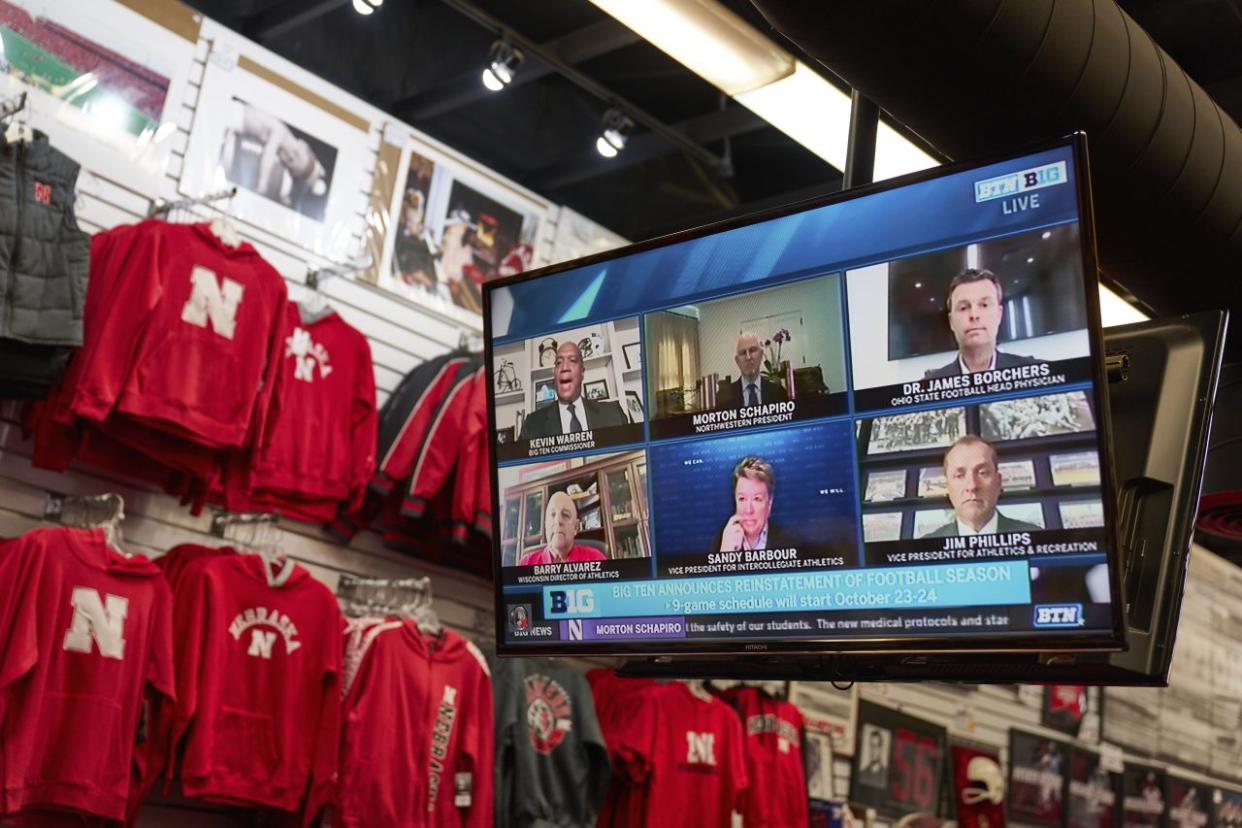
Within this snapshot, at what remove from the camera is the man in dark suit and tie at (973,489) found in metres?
2.37

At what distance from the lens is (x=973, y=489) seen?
2.39m

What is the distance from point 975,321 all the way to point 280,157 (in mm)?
3638

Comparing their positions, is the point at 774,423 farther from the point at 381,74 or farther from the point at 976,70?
the point at 381,74

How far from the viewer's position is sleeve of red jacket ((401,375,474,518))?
5.12 meters

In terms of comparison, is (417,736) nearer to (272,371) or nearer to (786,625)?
(272,371)

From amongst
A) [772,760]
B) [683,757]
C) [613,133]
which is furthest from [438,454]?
[772,760]

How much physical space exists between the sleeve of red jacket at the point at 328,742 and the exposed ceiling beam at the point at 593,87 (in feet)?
8.09

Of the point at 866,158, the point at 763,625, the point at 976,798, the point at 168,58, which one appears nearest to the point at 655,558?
the point at 763,625

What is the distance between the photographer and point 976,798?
8.25 m

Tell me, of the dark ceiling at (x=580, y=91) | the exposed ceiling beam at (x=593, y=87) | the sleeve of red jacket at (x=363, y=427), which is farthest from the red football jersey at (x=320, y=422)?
the exposed ceiling beam at (x=593, y=87)

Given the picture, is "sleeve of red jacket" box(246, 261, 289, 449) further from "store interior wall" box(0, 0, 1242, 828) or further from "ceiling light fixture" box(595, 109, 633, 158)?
"ceiling light fixture" box(595, 109, 633, 158)

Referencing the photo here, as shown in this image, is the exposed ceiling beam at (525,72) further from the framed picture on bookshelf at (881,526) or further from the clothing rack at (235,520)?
the framed picture on bookshelf at (881,526)

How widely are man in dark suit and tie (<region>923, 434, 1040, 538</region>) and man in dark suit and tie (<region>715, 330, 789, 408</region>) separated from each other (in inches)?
16.1

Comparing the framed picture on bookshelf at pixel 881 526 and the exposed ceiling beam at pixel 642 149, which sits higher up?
the exposed ceiling beam at pixel 642 149
